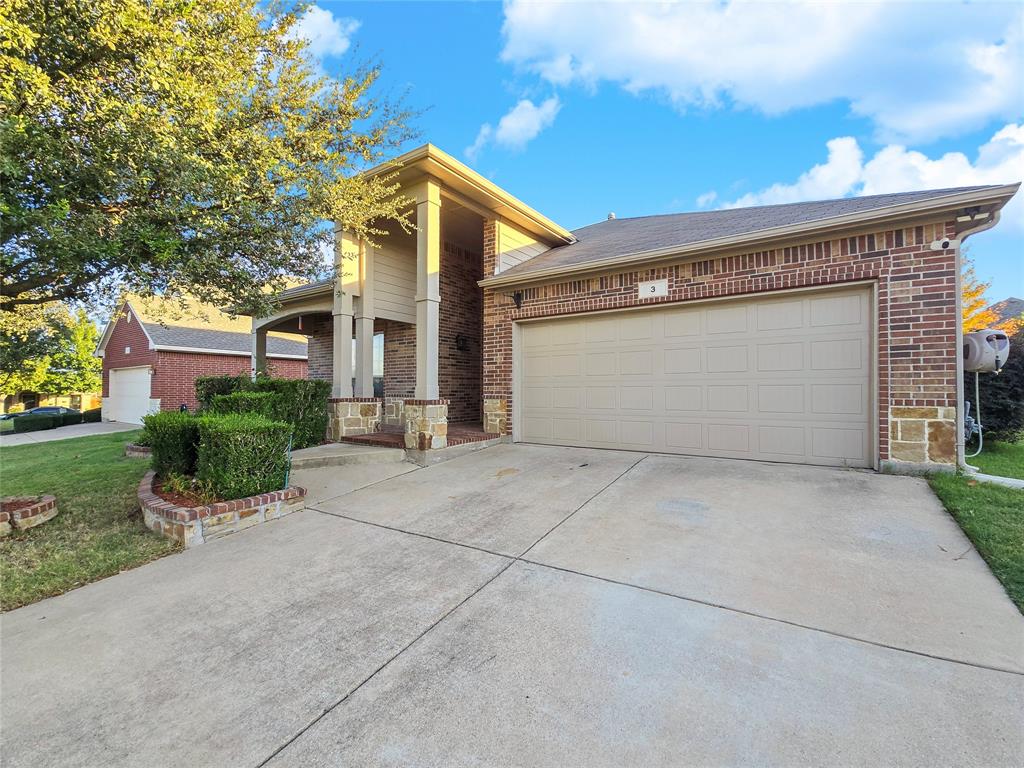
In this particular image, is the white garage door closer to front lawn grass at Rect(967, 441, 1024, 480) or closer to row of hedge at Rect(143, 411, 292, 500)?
row of hedge at Rect(143, 411, 292, 500)

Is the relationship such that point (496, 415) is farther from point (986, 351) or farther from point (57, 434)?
point (57, 434)

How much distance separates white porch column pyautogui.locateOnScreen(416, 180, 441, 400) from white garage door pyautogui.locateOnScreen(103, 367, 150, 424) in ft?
50.1

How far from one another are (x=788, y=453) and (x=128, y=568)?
7.09 metres

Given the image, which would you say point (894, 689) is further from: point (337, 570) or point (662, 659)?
point (337, 570)

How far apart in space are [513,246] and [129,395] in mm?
18615

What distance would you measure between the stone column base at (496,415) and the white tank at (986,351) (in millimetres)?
6208

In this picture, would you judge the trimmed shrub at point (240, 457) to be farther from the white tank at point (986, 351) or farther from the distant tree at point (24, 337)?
the white tank at point (986, 351)

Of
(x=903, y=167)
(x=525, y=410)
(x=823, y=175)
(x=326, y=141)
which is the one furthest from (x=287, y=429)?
(x=823, y=175)

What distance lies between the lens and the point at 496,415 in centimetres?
805

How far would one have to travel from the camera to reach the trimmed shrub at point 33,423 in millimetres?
A: 16781

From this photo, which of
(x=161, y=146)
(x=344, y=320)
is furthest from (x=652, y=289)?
(x=161, y=146)

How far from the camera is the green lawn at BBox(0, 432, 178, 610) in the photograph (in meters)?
3.25

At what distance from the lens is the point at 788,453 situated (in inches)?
226

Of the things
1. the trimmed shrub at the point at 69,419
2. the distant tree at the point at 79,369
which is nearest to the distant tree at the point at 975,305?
the trimmed shrub at the point at 69,419
